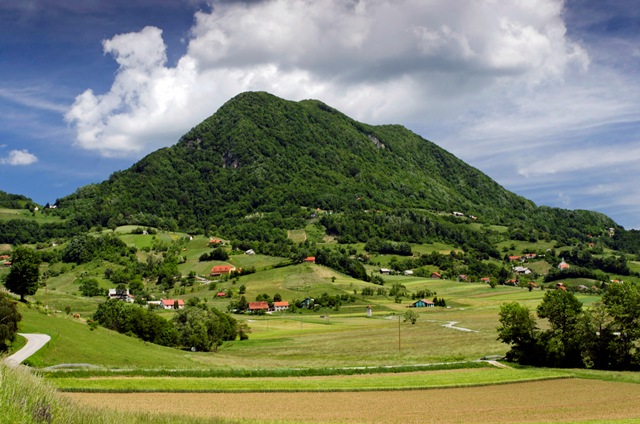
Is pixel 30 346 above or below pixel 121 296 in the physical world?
below

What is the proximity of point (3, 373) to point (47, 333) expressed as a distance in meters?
47.7

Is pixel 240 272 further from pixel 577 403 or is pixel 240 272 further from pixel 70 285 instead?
pixel 577 403

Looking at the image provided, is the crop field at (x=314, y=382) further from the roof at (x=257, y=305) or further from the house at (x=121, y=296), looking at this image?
the house at (x=121, y=296)

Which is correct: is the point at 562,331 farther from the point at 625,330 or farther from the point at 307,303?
the point at 307,303

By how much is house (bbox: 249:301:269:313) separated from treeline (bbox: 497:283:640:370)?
285 ft

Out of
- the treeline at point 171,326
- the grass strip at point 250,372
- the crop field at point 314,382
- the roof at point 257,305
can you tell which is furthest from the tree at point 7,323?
the roof at point 257,305

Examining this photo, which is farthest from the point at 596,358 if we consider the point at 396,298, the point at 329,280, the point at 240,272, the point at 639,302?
the point at 240,272

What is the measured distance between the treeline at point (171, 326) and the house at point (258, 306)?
1864 inches

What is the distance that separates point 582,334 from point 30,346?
52880 mm

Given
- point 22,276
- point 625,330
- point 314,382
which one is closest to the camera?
point 314,382

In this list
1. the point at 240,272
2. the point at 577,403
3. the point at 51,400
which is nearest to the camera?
the point at 51,400

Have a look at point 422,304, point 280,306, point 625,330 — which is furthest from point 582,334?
point 280,306

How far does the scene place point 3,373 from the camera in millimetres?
12094

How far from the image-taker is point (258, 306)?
138500mm
